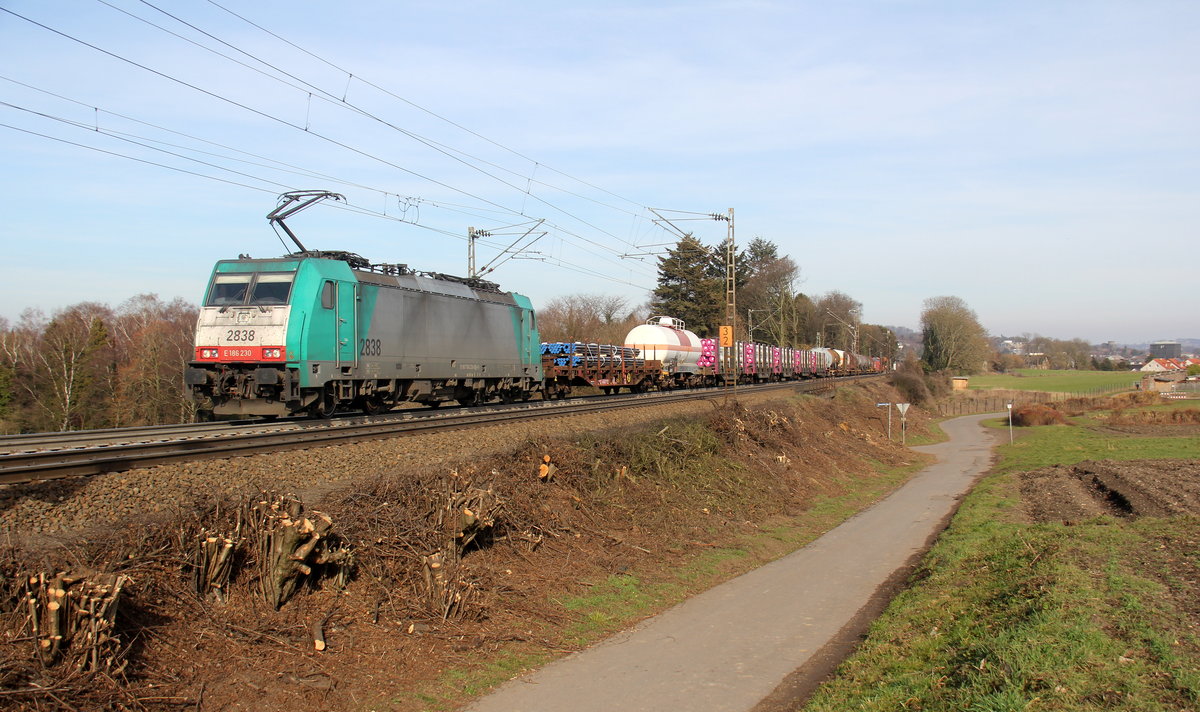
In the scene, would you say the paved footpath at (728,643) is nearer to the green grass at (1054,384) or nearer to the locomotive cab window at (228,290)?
the locomotive cab window at (228,290)

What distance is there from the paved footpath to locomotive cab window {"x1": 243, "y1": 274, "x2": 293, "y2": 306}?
10.5 meters

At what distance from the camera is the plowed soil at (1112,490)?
52.9 feet

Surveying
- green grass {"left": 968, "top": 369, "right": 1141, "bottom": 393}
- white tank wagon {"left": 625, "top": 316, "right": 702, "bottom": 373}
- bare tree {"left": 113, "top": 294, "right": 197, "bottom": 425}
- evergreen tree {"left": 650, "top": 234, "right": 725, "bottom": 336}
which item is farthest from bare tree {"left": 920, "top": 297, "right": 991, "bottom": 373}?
bare tree {"left": 113, "top": 294, "right": 197, "bottom": 425}

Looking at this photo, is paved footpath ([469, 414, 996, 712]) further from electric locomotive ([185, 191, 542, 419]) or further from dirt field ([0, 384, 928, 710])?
electric locomotive ([185, 191, 542, 419])

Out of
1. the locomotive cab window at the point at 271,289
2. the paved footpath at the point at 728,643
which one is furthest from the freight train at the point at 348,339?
the paved footpath at the point at 728,643

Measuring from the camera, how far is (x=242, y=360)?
604 inches

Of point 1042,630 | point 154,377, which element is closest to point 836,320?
point 154,377

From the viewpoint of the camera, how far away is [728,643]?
28.1ft

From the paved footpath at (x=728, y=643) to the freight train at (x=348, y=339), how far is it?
981cm

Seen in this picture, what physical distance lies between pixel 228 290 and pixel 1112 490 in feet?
70.3

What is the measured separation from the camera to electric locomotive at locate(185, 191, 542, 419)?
50.4ft

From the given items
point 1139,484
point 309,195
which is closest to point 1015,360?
point 1139,484

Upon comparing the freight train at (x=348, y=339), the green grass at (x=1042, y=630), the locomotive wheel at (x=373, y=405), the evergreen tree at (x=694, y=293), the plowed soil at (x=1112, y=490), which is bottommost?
the plowed soil at (x=1112, y=490)

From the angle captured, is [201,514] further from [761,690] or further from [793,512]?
[793,512]
